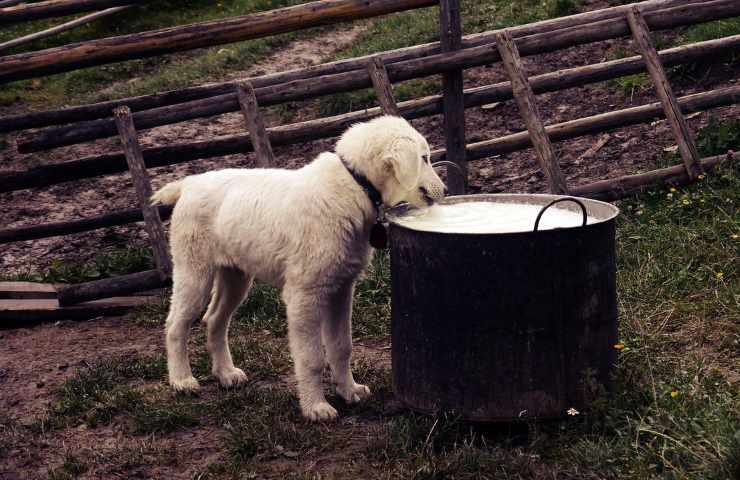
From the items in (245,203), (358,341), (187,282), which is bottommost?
(358,341)

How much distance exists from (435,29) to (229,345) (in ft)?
25.5

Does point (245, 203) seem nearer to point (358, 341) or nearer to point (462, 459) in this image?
point (358, 341)

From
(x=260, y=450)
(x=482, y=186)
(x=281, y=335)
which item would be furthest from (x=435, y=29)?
(x=260, y=450)

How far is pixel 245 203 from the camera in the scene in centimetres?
522

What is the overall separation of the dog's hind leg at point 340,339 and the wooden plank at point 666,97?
4028 mm

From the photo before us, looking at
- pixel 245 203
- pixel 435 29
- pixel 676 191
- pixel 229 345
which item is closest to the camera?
pixel 245 203

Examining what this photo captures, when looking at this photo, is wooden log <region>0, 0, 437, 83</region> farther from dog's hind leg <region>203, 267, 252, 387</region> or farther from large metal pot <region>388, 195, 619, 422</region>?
large metal pot <region>388, 195, 619, 422</region>

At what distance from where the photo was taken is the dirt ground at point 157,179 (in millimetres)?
6305

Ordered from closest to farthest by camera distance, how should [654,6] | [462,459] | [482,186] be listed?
1. [462,459]
2. [654,6]
3. [482,186]

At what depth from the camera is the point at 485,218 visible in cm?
474

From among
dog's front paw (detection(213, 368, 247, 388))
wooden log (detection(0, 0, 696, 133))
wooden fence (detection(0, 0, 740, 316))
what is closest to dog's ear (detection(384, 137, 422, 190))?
dog's front paw (detection(213, 368, 247, 388))

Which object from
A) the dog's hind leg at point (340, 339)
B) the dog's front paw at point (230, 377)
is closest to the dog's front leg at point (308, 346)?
the dog's hind leg at point (340, 339)

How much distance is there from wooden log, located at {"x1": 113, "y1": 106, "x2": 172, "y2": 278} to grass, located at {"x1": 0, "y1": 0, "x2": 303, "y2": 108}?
218 inches

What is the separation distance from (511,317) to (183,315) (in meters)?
2.21
